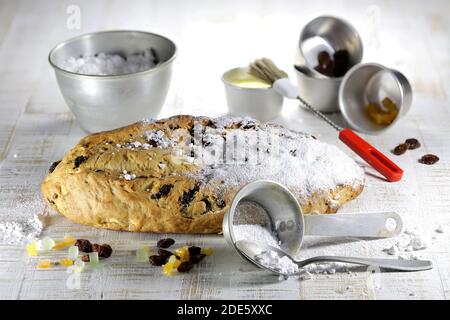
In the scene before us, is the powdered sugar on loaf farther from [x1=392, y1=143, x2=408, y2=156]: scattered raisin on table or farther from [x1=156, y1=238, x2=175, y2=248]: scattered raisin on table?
[x1=392, y1=143, x2=408, y2=156]: scattered raisin on table

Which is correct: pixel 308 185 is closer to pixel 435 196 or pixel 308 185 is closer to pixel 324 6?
pixel 435 196

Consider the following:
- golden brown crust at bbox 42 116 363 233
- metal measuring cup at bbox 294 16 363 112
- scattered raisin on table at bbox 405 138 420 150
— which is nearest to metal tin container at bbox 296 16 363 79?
metal measuring cup at bbox 294 16 363 112

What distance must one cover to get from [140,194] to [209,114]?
1441 mm

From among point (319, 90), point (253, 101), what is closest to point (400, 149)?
point (319, 90)

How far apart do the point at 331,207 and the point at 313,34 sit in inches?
66.7

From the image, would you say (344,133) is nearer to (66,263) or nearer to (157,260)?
(157,260)

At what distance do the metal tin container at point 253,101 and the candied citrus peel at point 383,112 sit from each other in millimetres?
532

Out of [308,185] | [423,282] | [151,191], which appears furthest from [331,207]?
[151,191]

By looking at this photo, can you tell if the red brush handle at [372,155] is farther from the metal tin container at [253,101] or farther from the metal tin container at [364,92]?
the metal tin container at [253,101]

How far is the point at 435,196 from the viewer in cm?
368

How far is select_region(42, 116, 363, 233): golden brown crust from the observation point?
3.32m

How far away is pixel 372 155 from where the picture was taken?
392 cm

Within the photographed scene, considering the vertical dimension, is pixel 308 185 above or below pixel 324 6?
above

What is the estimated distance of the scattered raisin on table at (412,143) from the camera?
4.18m
